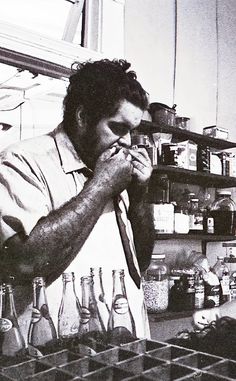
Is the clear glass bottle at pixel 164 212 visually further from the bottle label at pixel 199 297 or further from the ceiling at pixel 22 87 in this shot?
the ceiling at pixel 22 87

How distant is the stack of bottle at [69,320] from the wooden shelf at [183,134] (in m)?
1.05

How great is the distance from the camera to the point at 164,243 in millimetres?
2260

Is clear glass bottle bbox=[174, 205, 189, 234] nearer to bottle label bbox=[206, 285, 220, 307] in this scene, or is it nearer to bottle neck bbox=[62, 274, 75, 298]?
bottle label bbox=[206, 285, 220, 307]

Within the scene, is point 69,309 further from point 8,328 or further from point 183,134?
point 183,134

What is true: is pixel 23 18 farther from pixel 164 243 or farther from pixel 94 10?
pixel 164 243

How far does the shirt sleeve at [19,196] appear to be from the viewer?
3.90 feet

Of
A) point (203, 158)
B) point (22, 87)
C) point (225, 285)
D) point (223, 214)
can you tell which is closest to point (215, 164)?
point (203, 158)

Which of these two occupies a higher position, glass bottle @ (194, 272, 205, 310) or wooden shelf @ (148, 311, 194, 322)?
glass bottle @ (194, 272, 205, 310)

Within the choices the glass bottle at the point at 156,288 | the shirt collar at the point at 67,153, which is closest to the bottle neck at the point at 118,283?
the shirt collar at the point at 67,153

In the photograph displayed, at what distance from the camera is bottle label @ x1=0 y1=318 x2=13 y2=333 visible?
3.38 ft

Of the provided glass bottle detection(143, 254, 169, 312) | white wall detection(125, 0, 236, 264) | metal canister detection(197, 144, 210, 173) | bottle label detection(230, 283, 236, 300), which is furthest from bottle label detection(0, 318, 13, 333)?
bottle label detection(230, 283, 236, 300)

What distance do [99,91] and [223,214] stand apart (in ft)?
3.82

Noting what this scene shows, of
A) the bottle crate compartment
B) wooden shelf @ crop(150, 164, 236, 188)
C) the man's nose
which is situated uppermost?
the man's nose

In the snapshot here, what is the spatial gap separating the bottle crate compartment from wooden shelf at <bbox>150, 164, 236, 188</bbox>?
4.17 feet
